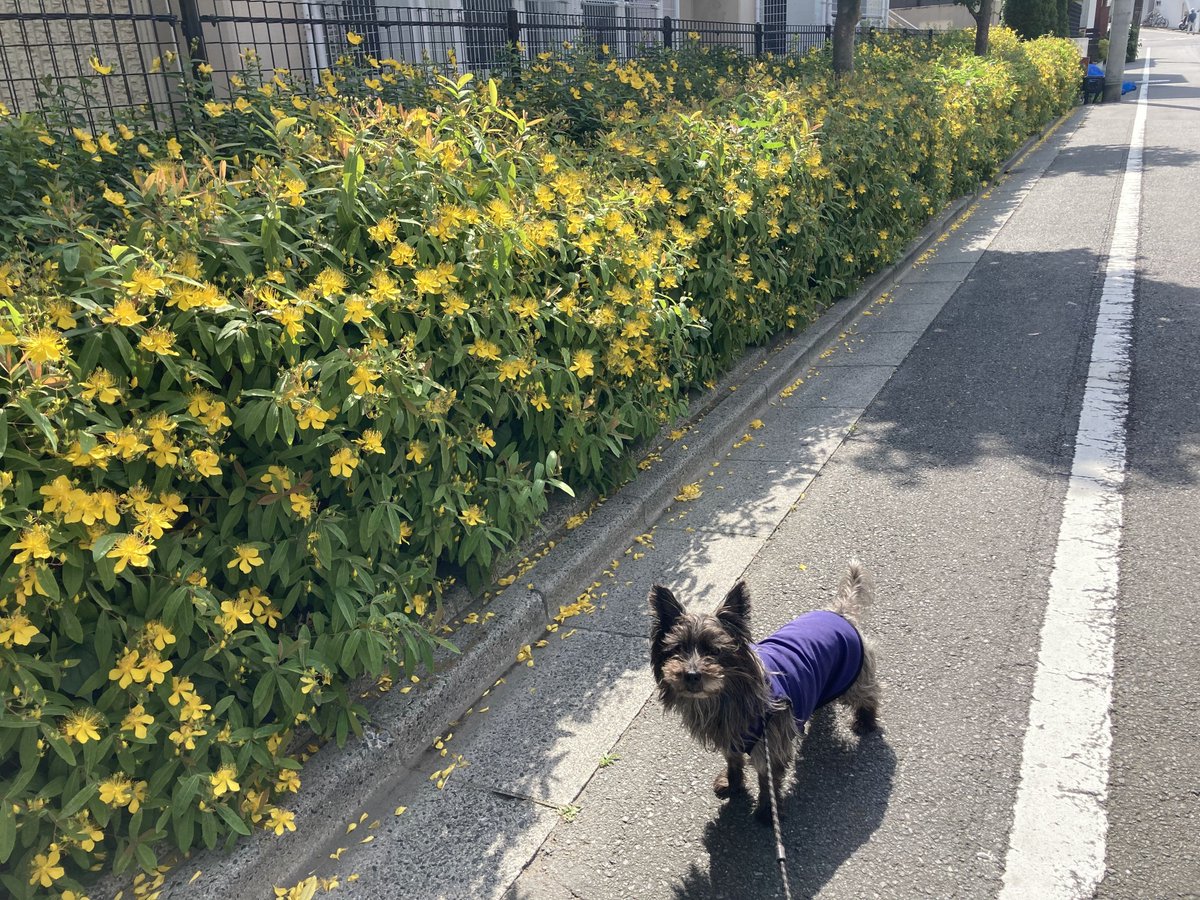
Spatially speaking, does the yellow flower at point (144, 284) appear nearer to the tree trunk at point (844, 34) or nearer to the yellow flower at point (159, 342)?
the yellow flower at point (159, 342)

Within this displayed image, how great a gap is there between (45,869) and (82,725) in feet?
1.27

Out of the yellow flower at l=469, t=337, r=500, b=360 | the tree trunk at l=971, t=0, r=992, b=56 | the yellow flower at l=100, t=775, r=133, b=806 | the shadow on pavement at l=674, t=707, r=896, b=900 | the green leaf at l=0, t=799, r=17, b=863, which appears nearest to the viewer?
the green leaf at l=0, t=799, r=17, b=863

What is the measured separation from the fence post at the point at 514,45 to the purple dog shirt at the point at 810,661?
6484mm

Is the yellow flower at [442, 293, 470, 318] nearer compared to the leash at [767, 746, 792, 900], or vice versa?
the leash at [767, 746, 792, 900]

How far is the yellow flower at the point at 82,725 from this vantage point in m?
2.28

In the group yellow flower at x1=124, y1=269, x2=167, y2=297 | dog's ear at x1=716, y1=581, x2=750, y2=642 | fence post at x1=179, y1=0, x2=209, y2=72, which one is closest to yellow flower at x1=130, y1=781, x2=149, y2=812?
yellow flower at x1=124, y1=269, x2=167, y2=297

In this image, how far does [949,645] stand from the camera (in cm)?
349

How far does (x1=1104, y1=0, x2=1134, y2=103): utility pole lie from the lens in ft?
→ 85.2

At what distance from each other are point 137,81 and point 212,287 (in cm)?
682

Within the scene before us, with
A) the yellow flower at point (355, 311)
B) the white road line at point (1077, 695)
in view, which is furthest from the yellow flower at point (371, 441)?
the white road line at point (1077, 695)

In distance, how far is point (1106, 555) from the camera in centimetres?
398

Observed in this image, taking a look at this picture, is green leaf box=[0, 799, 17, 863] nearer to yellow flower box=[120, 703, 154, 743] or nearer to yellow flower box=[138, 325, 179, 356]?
yellow flower box=[120, 703, 154, 743]

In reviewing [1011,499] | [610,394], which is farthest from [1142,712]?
[610,394]

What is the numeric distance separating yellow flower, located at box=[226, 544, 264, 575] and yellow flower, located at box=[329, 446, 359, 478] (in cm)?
35
